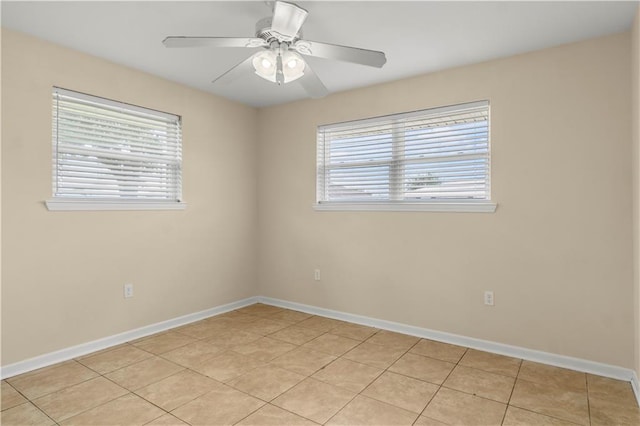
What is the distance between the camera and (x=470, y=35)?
104 inches

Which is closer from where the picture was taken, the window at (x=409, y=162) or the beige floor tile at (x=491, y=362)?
the beige floor tile at (x=491, y=362)

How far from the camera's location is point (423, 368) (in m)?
2.77

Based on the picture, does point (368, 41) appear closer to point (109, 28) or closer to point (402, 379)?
point (109, 28)

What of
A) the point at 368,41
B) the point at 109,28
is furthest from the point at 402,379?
the point at 109,28

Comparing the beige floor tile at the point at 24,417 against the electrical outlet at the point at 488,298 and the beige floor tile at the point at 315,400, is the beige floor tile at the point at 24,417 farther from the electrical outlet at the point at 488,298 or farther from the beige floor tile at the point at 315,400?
the electrical outlet at the point at 488,298

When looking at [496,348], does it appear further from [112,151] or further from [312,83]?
[112,151]

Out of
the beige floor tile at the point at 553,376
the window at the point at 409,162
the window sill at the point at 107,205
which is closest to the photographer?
the beige floor tile at the point at 553,376

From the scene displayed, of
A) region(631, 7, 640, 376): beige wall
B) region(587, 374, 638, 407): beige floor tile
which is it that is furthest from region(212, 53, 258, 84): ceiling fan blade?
region(587, 374, 638, 407): beige floor tile

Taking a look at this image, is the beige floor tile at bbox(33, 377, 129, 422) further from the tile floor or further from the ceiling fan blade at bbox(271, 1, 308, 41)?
the ceiling fan blade at bbox(271, 1, 308, 41)

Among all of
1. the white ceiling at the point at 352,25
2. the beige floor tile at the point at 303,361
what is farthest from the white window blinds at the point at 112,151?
the beige floor tile at the point at 303,361

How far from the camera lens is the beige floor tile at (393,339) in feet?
10.7

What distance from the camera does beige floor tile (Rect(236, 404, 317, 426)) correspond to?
2.05m

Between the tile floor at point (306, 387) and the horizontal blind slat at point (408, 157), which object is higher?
the horizontal blind slat at point (408, 157)

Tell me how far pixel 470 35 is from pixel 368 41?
724 mm
